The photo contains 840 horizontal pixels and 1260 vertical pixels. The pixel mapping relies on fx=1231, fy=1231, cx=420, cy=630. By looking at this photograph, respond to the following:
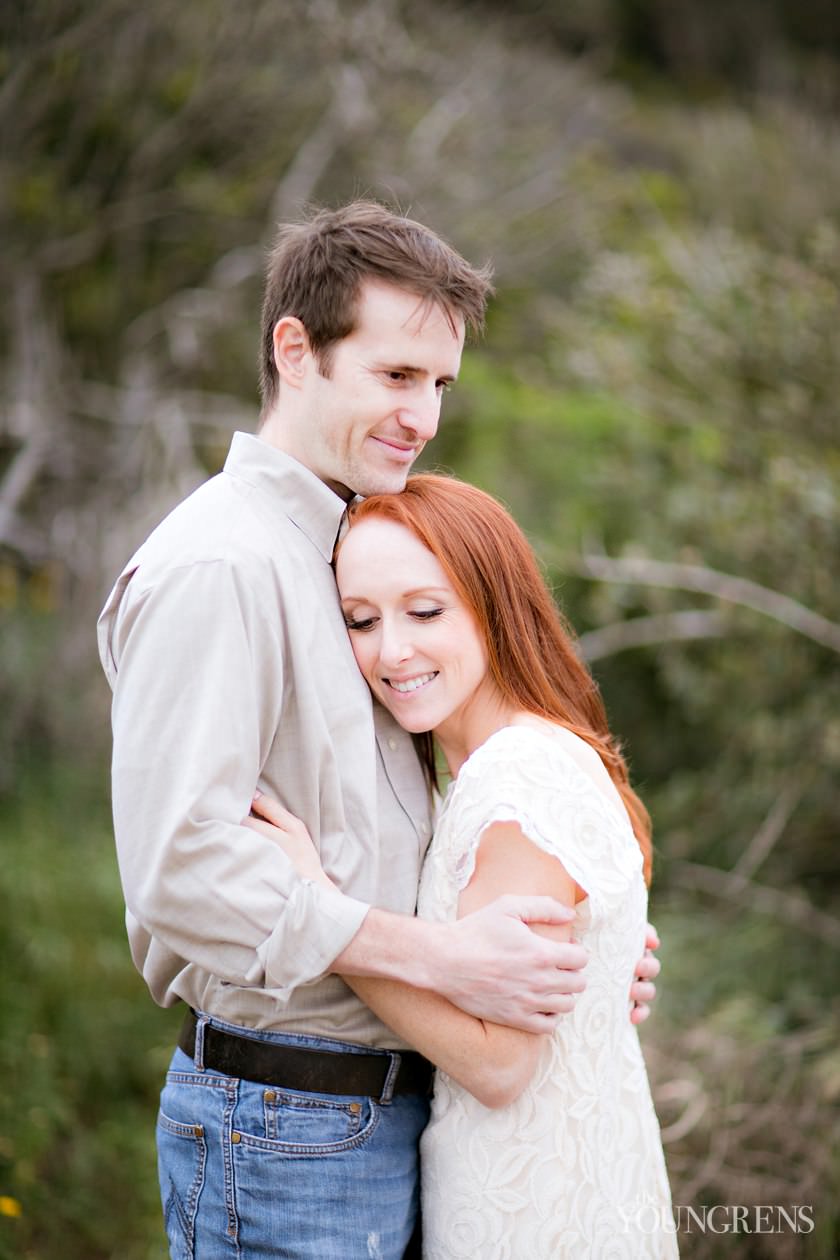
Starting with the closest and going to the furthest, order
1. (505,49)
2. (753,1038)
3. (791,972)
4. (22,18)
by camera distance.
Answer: (753,1038) → (791,972) → (22,18) → (505,49)

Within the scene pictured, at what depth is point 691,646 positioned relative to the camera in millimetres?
5578

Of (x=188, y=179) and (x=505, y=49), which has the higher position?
(x=505, y=49)

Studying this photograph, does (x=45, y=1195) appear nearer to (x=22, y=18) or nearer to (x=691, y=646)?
(x=691, y=646)

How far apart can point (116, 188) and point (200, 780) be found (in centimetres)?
710

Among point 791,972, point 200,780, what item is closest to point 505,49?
point 791,972

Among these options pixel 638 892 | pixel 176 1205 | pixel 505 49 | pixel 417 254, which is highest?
pixel 505 49

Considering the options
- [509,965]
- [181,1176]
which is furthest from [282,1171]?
[509,965]

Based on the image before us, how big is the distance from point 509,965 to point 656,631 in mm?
3603

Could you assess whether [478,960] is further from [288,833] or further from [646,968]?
[646,968]

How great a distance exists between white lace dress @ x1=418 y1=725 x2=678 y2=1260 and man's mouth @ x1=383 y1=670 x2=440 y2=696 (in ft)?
0.52

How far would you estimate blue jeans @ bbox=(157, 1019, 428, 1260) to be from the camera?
1996 mm

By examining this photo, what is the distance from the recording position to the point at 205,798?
1854 millimetres

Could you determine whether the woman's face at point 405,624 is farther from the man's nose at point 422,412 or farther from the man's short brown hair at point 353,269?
the man's short brown hair at point 353,269

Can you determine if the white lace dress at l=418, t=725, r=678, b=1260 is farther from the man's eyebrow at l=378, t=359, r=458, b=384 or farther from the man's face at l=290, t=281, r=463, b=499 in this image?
the man's eyebrow at l=378, t=359, r=458, b=384
